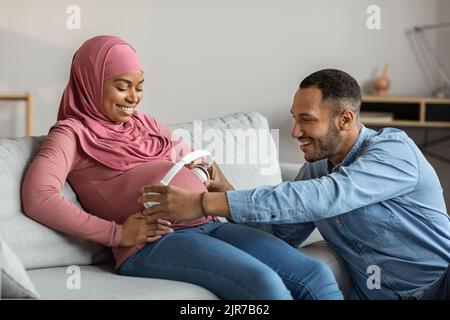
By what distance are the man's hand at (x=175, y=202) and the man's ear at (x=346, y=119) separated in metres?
0.46

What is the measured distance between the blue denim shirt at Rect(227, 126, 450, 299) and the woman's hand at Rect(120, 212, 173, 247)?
217 mm

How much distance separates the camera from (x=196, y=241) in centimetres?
196

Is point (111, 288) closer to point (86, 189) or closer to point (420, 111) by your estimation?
point (86, 189)

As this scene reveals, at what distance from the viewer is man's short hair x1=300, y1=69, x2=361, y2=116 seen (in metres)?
2.07

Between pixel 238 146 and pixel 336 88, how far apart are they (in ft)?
2.33

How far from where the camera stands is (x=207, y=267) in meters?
1.90

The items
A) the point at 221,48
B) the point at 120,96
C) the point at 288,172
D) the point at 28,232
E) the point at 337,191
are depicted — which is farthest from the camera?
the point at 221,48

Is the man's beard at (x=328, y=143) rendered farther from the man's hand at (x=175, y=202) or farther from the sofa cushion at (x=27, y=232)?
the sofa cushion at (x=27, y=232)

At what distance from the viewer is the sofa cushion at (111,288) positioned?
1823 millimetres

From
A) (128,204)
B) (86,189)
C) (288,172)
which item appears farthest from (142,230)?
(288,172)

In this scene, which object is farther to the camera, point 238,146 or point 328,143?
point 238,146

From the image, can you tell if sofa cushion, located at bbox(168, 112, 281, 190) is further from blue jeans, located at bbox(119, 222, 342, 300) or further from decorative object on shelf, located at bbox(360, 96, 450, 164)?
decorative object on shelf, located at bbox(360, 96, 450, 164)

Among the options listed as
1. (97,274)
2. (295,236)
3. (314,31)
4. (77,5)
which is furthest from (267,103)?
(97,274)

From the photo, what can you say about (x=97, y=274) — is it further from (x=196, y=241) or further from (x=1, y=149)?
(x=1, y=149)
